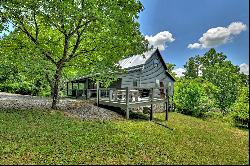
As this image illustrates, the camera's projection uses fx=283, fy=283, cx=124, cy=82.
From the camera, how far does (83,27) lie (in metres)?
21.0

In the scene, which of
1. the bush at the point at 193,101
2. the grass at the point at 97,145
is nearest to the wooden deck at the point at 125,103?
the grass at the point at 97,145

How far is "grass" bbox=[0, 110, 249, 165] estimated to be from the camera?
995cm

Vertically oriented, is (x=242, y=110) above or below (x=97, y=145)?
above

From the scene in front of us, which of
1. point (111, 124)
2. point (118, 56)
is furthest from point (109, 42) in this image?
point (111, 124)

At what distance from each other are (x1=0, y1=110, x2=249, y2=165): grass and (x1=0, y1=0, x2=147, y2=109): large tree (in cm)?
551

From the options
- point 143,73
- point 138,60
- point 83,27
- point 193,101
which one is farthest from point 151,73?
point 83,27

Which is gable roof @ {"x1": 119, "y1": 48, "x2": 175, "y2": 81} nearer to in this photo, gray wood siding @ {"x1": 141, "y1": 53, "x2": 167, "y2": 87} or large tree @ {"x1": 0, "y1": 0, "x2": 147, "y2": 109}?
gray wood siding @ {"x1": 141, "y1": 53, "x2": 167, "y2": 87}

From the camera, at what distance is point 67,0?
17.2 metres

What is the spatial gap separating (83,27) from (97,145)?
38.3 ft

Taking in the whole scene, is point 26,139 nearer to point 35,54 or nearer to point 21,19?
point 35,54

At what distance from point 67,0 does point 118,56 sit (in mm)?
5662

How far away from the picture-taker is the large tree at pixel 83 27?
17.6 meters

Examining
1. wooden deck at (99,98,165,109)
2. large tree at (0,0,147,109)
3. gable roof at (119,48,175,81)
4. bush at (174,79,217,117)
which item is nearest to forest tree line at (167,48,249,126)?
bush at (174,79,217,117)

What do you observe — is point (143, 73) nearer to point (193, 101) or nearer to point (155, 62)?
point (155, 62)
